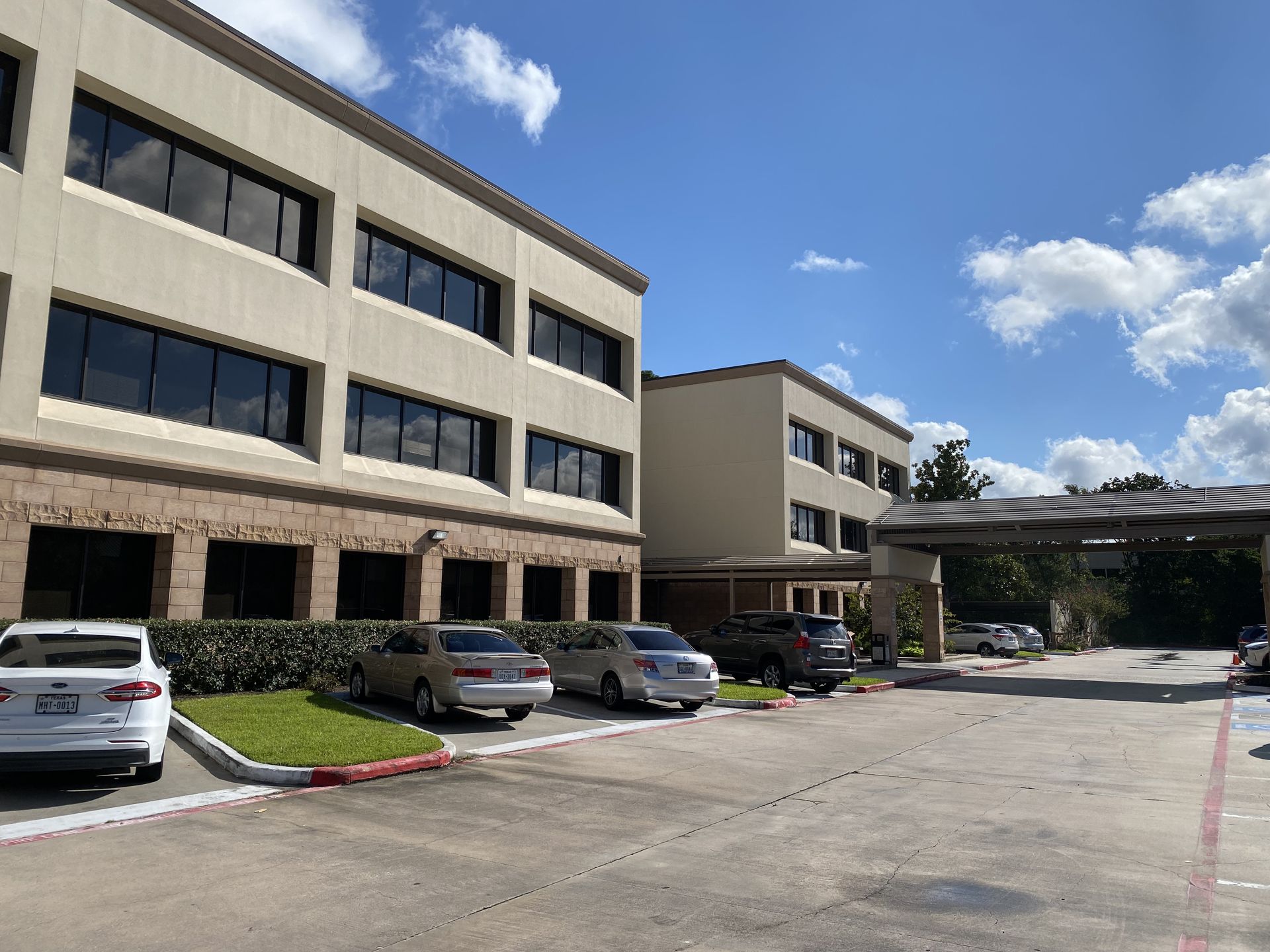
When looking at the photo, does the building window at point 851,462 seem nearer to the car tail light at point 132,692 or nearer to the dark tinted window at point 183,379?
the dark tinted window at point 183,379

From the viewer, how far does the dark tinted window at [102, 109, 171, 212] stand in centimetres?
1653

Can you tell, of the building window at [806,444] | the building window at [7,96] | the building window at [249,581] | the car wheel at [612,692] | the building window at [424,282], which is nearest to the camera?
the building window at [7,96]

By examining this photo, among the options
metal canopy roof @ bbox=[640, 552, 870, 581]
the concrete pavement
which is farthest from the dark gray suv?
metal canopy roof @ bbox=[640, 552, 870, 581]

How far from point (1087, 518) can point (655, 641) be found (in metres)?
16.4

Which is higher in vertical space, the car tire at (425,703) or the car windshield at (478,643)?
the car windshield at (478,643)

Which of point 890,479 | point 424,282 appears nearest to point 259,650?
point 424,282

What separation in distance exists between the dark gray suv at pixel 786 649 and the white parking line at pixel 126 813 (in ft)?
44.7

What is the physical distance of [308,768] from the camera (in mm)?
10016

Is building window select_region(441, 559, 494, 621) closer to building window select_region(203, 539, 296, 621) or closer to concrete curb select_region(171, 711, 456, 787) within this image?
building window select_region(203, 539, 296, 621)

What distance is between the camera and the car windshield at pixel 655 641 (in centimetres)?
1698

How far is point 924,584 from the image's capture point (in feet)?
116

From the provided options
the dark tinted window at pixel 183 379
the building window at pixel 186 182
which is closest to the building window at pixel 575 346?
the building window at pixel 186 182

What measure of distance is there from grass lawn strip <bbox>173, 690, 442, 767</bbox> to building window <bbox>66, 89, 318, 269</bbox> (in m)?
8.97

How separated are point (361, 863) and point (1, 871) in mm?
2436
